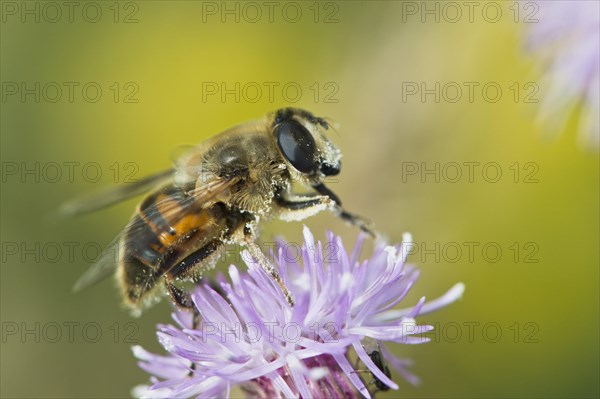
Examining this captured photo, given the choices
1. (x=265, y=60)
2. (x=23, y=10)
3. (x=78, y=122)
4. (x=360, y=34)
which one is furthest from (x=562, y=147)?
(x=23, y=10)

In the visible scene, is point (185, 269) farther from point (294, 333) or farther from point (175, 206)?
point (294, 333)

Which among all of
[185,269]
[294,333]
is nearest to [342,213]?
[185,269]

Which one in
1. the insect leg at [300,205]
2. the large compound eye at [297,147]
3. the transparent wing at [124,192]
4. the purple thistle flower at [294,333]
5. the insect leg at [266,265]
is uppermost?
the large compound eye at [297,147]

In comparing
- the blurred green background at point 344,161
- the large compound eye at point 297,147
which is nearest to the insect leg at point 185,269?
the large compound eye at point 297,147

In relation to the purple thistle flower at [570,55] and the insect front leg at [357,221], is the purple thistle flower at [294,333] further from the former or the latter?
the purple thistle flower at [570,55]

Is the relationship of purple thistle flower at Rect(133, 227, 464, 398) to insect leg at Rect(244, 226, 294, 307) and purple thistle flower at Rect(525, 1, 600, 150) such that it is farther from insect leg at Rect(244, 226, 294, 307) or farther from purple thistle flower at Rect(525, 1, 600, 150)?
purple thistle flower at Rect(525, 1, 600, 150)

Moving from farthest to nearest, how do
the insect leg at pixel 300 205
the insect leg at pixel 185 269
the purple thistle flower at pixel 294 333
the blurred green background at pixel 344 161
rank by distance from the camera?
the blurred green background at pixel 344 161 < the insect leg at pixel 300 205 < the insect leg at pixel 185 269 < the purple thistle flower at pixel 294 333

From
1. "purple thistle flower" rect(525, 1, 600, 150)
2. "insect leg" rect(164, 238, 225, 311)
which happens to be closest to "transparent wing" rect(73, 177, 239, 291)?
"insect leg" rect(164, 238, 225, 311)
